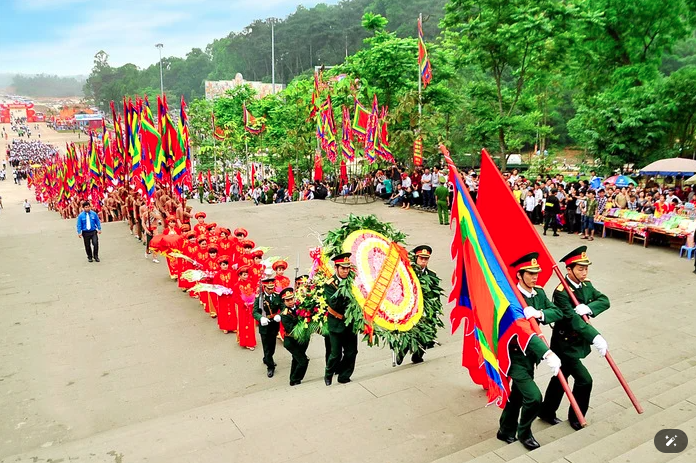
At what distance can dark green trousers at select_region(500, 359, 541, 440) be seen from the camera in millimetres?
4340

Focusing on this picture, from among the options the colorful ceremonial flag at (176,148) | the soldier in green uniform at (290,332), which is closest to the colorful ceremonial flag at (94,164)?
the colorful ceremonial flag at (176,148)

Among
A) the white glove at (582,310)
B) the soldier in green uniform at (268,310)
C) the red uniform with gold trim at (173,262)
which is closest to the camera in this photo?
the white glove at (582,310)

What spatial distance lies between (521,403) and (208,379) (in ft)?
13.7

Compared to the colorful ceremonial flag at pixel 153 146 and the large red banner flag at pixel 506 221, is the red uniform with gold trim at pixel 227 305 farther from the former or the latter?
Answer: the colorful ceremonial flag at pixel 153 146

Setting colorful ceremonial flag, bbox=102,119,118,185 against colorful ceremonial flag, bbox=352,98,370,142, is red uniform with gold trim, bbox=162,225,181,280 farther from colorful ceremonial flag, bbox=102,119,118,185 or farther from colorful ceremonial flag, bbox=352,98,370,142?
colorful ceremonial flag, bbox=102,119,118,185

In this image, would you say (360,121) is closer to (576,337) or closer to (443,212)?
(443,212)

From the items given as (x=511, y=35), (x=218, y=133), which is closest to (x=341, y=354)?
(x=511, y=35)

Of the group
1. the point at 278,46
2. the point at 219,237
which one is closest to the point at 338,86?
the point at 219,237

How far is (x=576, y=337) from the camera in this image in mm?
4637

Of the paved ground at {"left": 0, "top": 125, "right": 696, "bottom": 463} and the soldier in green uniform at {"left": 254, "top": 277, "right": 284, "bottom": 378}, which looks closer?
the paved ground at {"left": 0, "top": 125, "right": 696, "bottom": 463}

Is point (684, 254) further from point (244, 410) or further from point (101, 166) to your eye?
point (101, 166)

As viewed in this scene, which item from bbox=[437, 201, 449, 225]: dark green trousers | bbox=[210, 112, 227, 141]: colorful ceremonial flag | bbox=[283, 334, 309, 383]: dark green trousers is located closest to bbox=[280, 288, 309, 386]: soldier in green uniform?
bbox=[283, 334, 309, 383]: dark green trousers

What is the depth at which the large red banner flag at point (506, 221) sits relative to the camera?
16.7 ft

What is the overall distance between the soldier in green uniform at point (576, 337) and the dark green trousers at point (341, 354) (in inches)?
84.0
